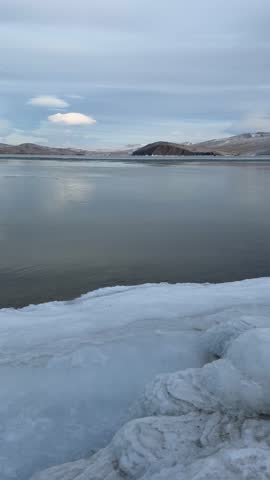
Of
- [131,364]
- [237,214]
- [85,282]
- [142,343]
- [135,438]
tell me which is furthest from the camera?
[237,214]

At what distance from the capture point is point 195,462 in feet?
9.16

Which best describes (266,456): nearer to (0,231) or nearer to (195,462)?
(195,462)

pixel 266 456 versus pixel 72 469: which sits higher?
pixel 266 456

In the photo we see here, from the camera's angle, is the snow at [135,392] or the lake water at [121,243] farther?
the lake water at [121,243]

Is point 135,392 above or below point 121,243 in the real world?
below

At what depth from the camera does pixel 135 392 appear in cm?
470

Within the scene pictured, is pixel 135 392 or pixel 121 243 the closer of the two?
pixel 135 392

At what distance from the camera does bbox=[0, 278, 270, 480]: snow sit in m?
3.13

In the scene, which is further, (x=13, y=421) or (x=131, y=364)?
(x=131, y=364)

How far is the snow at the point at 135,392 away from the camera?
123 inches

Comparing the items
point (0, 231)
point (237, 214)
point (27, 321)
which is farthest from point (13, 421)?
point (237, 214)

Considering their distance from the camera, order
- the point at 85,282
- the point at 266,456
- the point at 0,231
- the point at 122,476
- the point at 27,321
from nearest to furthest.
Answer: the point at 266,456, the point at 122,476, the point at 27,321, the point at 85,282, the point at 0,231

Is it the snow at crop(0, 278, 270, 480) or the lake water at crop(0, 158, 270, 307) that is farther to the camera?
the lake water at crop(0, 158, 270, 307)

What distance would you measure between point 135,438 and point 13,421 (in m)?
1.65
